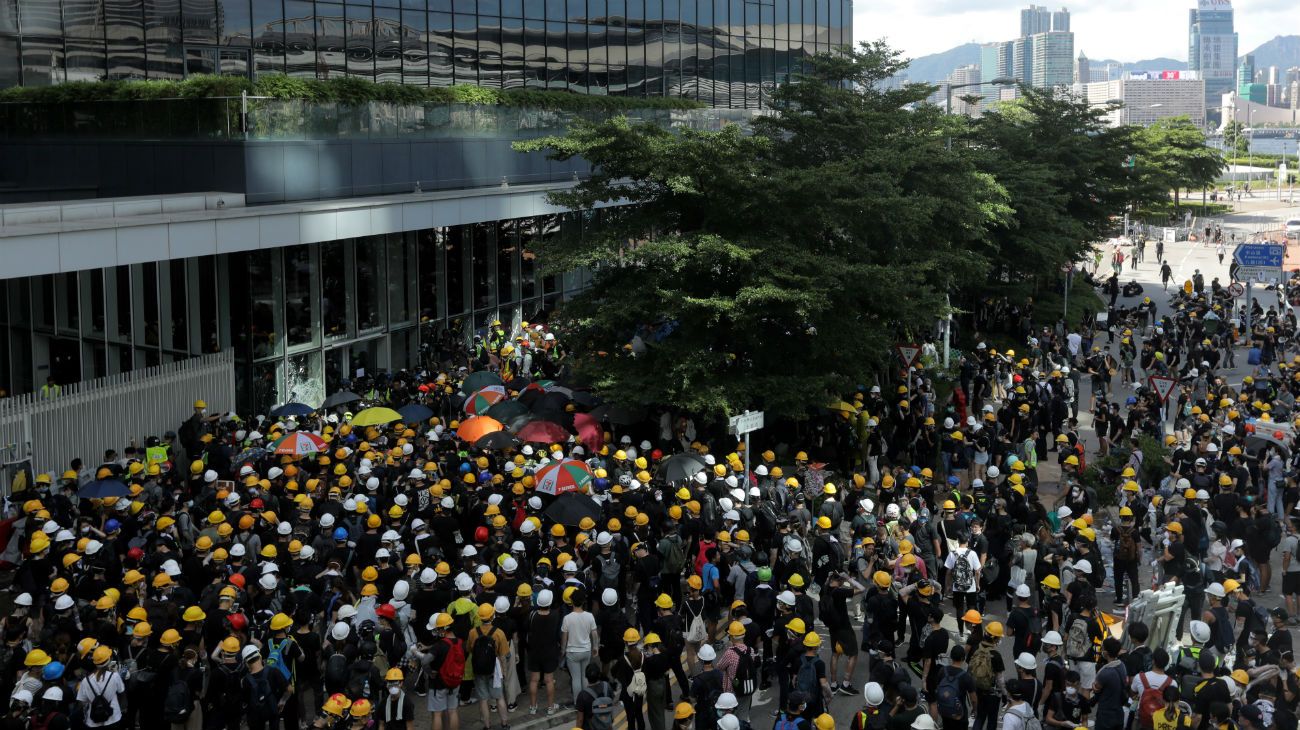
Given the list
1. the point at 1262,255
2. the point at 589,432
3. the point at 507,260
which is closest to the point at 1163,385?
the point at 589,432

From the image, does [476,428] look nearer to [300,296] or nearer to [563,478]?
[563,478]

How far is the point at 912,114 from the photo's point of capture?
31.5m

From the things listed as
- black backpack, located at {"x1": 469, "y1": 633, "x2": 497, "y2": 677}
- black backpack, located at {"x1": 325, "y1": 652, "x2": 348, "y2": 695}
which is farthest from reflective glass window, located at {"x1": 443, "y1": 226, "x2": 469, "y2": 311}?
black backpack, located at {"x1": 325, "y1": 652, "x2": 348, "y2": 695}

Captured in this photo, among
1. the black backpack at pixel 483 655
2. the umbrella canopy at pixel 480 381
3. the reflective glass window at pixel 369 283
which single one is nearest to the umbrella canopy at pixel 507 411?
the umbrella canopy at pixel 480 381

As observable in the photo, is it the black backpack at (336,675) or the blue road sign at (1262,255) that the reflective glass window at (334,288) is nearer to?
the black backpack at (336,675)

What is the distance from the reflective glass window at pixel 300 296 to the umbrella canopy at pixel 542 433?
26.5ft

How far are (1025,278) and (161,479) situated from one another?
29.0m

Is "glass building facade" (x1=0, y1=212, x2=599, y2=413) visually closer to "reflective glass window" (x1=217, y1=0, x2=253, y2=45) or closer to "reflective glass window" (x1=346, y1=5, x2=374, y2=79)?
"reflective glass window" (x1=346, y1=5, x2=374, y2=79)

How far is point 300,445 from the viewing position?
62.2ft

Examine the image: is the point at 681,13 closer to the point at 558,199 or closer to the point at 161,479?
the point at 558,199

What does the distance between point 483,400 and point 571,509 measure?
24.9 feet

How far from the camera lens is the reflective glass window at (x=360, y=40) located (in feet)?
109

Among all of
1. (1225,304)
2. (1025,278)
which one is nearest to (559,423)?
(1025,278)

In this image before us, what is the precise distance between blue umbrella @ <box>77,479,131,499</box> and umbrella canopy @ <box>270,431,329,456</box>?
237cm
